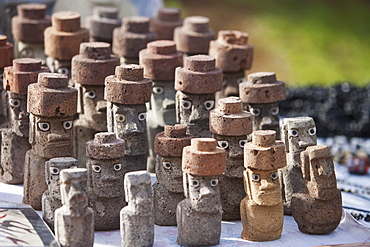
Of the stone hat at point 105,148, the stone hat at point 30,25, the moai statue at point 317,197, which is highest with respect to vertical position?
the stone hat at point 30,25

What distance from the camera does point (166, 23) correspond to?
323 inches

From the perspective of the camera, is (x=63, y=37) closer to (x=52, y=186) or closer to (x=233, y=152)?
(x=52, y=186)

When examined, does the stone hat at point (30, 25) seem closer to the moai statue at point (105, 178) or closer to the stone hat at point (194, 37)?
the stone hat at point (194, 37)

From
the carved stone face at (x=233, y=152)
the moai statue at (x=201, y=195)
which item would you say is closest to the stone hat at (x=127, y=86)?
the carved stone face at (x=233, y=152)

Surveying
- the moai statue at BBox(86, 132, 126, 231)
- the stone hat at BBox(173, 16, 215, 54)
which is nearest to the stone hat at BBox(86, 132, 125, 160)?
the moai statue at BBox(86, 132, 126, 231)

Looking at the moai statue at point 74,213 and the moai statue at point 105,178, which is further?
the moai statue at point 105,178

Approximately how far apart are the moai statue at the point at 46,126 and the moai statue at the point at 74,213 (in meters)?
0.77

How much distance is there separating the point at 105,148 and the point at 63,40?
1728 mm

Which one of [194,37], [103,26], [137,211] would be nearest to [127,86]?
[137,211]

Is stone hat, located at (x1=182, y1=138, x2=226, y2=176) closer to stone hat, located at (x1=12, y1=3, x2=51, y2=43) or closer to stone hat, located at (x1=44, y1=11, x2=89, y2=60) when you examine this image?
stone hat, located at (x1=44, y1=11, x2=89, y2=60)

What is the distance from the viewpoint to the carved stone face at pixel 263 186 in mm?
5359

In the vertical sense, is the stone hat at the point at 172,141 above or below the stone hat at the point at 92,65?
below

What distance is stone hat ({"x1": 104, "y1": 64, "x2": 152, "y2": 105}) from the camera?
5828 millimetres

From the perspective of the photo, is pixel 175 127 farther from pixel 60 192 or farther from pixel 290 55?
pixel 290 55
